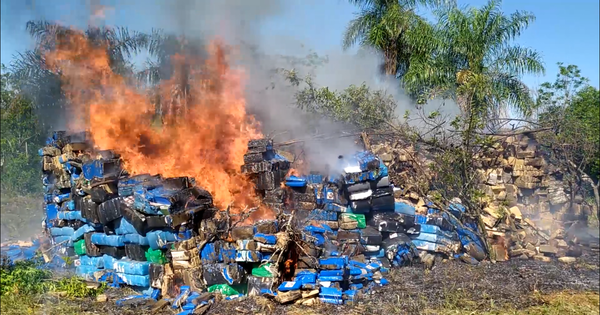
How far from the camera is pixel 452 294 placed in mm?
7285

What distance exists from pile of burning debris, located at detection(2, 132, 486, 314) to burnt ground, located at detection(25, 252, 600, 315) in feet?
0.97

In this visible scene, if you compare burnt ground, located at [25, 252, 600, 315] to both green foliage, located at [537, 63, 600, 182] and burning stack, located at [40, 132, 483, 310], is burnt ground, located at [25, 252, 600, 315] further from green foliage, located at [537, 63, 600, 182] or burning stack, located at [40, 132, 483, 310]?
green foliage, located at [537, 63, 600, 182]

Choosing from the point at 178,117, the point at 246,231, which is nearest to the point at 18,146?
the point at 178,117

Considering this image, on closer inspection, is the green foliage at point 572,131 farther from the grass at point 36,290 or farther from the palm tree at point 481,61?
the grass at point 36,290

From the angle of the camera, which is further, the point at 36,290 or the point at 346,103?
the point at 346,103

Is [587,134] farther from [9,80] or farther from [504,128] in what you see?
[9,80]

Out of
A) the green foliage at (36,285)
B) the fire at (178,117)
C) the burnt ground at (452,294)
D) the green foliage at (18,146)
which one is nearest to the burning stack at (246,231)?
the burnt ground at (452,294)

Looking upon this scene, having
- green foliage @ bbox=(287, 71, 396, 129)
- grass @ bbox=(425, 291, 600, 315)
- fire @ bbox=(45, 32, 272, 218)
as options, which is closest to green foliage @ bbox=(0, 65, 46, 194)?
fire @ bbox=(45, 32, 272, 218)

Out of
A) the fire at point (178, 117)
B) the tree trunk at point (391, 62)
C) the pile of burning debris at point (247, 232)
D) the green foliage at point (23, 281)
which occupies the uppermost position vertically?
the tree trunk at point (391, 62)

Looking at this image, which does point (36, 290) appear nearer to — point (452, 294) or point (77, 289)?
point (77, 289)

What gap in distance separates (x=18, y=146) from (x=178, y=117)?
1234 centimetres

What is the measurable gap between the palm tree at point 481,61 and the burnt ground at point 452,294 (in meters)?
3.75

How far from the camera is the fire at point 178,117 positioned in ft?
32.2

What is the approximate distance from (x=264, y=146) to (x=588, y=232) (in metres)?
9.41
